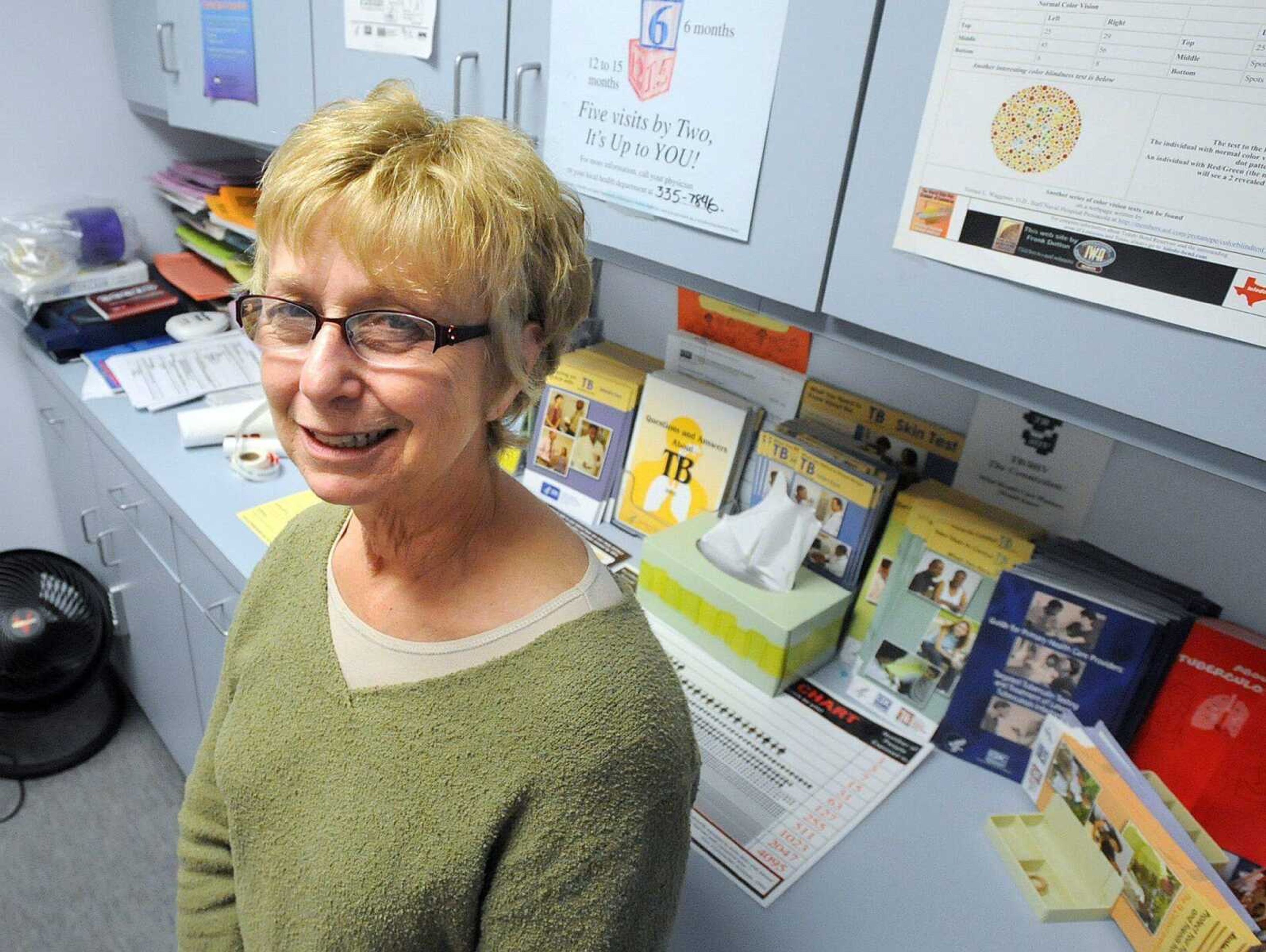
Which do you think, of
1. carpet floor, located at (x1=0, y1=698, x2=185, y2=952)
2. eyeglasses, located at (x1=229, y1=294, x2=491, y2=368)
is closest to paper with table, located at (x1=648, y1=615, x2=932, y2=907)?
eyeglasses, located at (x1=229, y1=294, x2=491, y2=368)

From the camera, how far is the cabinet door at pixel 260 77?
136cm

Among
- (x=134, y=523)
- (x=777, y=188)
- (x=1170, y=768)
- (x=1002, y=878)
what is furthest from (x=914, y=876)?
(x=134, y=523)

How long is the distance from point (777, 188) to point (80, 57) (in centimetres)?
185

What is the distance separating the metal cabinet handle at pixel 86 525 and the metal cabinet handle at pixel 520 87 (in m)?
1.46

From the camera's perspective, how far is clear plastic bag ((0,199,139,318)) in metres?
1.84

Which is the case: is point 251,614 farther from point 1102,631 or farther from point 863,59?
point 1102,631

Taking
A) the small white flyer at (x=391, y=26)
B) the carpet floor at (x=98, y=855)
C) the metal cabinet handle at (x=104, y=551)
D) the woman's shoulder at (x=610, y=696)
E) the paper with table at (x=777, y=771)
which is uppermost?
the small white flyer at (x=391, y=26)

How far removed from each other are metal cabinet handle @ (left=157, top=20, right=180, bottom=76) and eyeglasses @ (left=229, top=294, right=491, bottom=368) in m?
1.38

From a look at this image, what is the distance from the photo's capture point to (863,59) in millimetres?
735

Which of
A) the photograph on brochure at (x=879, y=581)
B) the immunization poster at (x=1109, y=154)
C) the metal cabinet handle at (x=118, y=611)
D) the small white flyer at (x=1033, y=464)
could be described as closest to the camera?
the immunization poster at (x=1109, y=154)

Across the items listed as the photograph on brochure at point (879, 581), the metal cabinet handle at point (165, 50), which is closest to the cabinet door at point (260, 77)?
the metal cabinet handle at point (165, 50)

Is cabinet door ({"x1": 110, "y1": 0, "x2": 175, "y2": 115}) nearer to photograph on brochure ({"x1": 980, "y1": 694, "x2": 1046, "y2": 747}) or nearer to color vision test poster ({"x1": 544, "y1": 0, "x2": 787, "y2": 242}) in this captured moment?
color vision test poster ({"x1": 544, "y1": 0, "x2": 787, "y2": 242})

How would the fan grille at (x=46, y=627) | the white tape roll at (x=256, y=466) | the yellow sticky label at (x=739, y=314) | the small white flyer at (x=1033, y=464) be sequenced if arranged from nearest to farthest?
1. the small white flyer at (x=1033, y=464)
2. the yellow sticky label at (x=739, y=314)
3. the white tape roll at (x=256, y=466)
4. the fan grille at (x=46, y=627)

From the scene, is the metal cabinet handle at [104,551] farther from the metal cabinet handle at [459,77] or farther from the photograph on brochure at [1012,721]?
the photograph on brochure at [1012,721]
